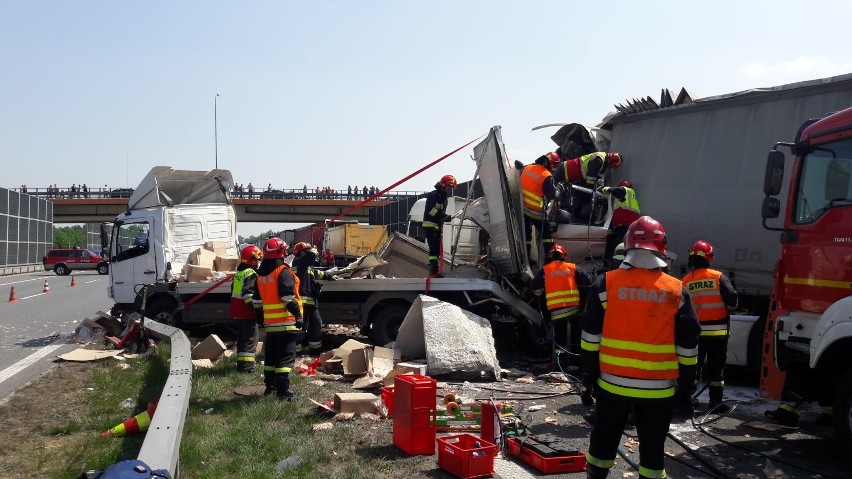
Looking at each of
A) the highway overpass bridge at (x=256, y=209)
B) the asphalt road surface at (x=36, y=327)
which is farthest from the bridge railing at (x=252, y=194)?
the asphalt road surface at (x=36, y=327)

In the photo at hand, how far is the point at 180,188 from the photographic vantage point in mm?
13344

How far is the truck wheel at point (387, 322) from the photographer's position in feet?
33.8

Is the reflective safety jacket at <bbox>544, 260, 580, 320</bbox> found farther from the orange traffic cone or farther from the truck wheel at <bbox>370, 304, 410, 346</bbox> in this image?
the orange traffic cone

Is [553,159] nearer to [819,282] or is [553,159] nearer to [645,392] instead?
[819,282]

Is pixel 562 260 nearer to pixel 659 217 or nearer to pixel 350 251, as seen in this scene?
pixel 659 217

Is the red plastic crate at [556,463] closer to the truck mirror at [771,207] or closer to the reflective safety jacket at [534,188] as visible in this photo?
the truck mirror at [771,207]

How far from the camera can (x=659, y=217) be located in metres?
9.36

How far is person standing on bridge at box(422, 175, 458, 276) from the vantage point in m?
10.5

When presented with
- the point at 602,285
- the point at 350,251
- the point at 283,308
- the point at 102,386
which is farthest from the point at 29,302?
the point at 602,285

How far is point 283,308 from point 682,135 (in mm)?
5527

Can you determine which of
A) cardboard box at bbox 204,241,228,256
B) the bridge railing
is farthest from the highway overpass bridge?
cardboard box at bbox 204,241,228,256

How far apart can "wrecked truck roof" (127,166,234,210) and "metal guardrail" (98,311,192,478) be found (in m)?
6.67

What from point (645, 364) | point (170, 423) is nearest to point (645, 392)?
point (645, 364)

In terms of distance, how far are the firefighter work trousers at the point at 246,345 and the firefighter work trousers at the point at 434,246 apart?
2.92 metres
